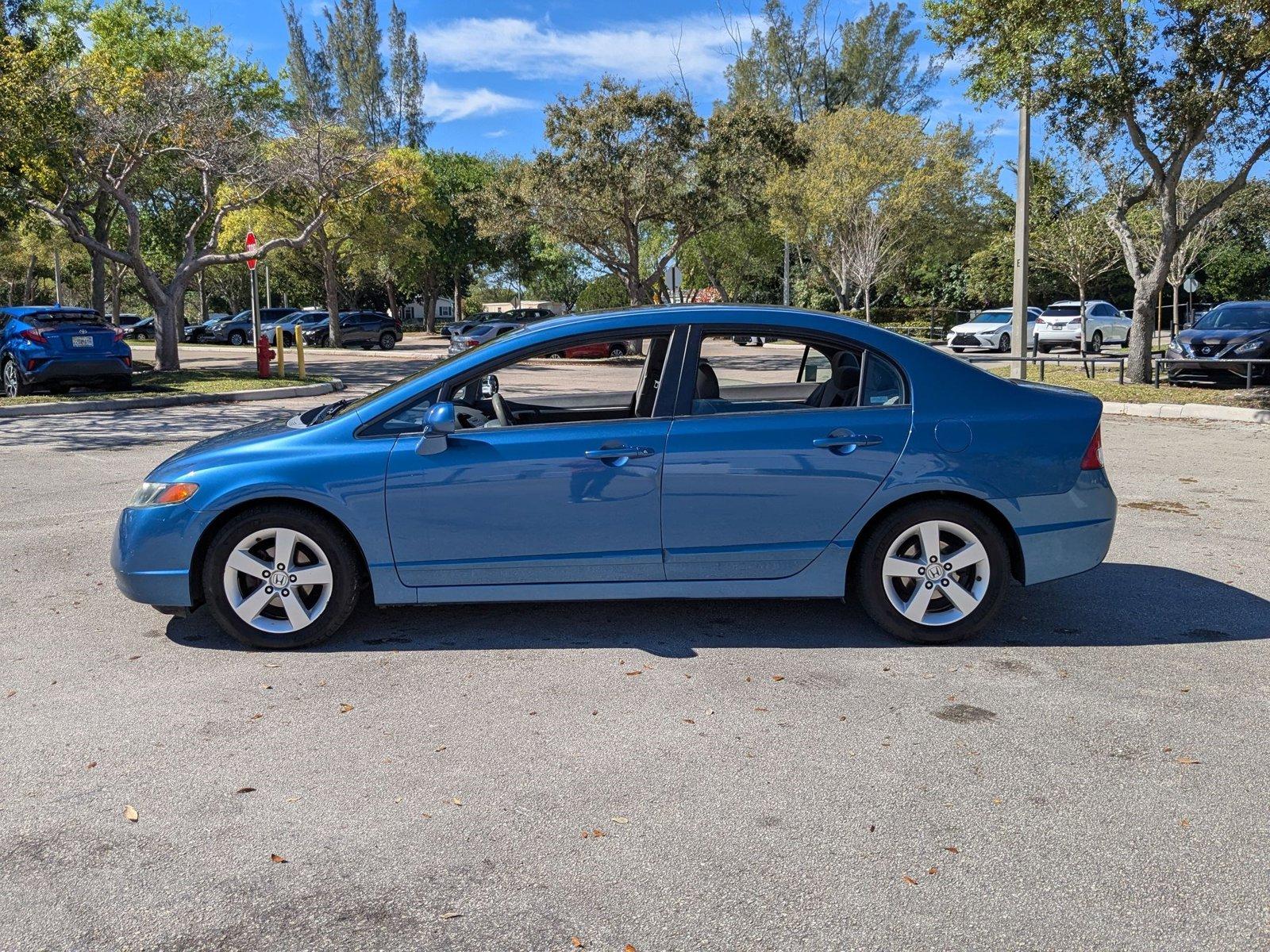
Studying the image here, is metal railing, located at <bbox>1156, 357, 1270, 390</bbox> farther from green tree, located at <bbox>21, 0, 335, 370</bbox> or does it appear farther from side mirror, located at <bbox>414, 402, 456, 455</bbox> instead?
green tree, located at <bbox>21, 0, 335, 370</bbox>

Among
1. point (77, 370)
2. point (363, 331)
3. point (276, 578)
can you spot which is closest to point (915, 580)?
point (276, 578)

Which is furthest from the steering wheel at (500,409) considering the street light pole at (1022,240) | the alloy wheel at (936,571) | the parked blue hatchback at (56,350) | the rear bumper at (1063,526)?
the street light pole at (1022,240)

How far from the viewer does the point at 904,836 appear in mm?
3305

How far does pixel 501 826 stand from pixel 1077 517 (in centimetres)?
316

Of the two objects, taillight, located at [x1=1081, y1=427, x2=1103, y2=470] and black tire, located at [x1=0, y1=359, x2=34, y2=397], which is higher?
black tire, located at [x1=0, y1=359, x2=34, y2=397]

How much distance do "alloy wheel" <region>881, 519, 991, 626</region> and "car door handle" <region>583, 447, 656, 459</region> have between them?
1234 millimetres

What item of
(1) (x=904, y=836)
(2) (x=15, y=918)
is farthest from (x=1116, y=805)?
(2) (x=15, y=918)

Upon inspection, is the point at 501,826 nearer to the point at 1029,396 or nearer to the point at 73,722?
the point at 73,722

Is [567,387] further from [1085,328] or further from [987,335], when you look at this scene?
A: [987,335]

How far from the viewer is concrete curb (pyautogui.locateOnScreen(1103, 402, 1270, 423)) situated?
48.9 feet

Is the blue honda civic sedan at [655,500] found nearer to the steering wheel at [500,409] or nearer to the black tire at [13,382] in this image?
the steering wheel at [500,409]

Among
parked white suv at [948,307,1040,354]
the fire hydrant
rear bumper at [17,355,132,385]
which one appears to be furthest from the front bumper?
parked white suv at [948,307,1040,354]

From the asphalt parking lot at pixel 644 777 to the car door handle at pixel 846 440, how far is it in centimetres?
94

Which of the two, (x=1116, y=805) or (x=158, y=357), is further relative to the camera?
(x=158, y=357)
